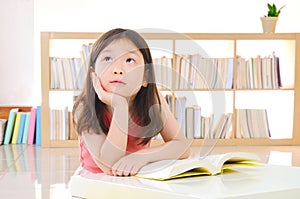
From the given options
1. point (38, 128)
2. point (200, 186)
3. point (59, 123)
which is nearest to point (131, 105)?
point (200, 186)

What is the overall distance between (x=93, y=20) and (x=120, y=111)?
3.06m

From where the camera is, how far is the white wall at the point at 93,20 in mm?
4215

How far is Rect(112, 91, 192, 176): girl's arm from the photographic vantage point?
122 centimetres

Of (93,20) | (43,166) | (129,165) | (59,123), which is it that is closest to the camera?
(129,165)

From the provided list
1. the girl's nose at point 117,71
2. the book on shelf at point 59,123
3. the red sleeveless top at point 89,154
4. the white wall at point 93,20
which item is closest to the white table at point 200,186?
the red sleeveless top at point 89,154

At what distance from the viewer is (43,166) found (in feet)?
10.5

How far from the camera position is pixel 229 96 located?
401 cm

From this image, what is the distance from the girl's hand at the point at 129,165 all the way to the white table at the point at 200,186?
0.04m

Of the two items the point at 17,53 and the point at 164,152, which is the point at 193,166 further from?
the point at 17,53

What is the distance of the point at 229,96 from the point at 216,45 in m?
0.42

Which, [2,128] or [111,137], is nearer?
[111,137]

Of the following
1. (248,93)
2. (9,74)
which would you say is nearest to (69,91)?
(9,74)

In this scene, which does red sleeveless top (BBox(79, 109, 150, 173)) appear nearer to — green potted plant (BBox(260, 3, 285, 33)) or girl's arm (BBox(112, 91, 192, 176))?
girl's arm (BBox(112, 91, 192, 176))

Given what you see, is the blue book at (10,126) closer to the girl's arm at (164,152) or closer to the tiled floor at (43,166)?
the tiled floor at (43,166)
